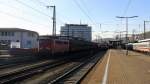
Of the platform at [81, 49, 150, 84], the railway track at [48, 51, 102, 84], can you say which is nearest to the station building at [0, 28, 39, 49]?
the platform at [81, 49, 150, 84]

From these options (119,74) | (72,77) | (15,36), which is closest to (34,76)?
(72,77)

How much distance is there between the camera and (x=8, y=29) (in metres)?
87.1

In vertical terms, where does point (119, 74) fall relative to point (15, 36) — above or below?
below

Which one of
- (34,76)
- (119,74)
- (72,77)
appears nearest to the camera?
(34,76)

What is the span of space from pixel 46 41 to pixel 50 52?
6.18ft

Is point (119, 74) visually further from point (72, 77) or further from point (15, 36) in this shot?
point (15, 36)

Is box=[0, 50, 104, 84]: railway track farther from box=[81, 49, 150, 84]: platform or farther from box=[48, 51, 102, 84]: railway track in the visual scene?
Result: box=[81, 49, 150, 84]: platform

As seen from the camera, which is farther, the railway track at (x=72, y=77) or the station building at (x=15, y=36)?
the station building at (x=15, y=36)

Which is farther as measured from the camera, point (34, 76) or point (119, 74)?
point (119, 74)

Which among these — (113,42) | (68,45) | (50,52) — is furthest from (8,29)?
(113,42)

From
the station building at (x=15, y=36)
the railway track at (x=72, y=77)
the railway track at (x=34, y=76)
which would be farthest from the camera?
the station building at (x=15, y=36)

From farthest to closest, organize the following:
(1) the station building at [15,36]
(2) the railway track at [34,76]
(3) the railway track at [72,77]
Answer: (1) the station building at [15,36]
(3) the railway track at [72,77]
(2) the railway track at [34,76]

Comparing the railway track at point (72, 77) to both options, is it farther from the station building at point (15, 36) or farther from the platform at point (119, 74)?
the station building at point (15, 36)

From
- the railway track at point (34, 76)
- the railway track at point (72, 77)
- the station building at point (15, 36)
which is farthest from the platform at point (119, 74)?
the station building at point (15, 36)
